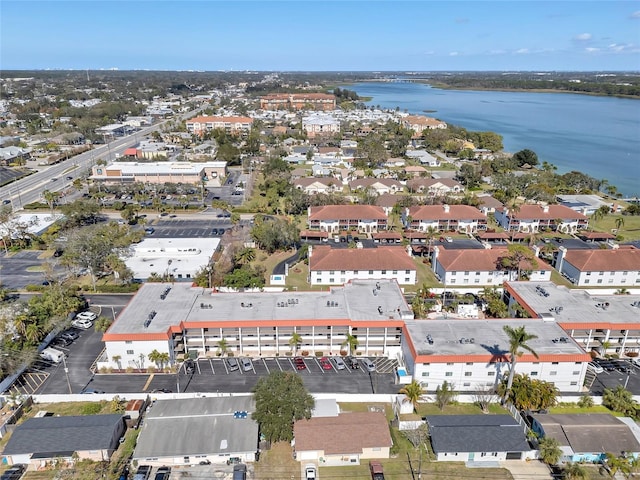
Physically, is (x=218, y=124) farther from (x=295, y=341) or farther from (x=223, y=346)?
(x=295, y=341)

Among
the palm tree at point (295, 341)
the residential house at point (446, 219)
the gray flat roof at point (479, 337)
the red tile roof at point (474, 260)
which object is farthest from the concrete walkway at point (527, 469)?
the residential house at point (446, 219)

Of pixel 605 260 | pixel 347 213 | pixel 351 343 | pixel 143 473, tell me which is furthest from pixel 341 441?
pixel 347 213

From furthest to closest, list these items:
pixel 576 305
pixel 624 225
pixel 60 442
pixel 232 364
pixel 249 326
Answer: pixel 624 225
pixel 576 305
pixel 249 326
pixel 232 364
pixel 60 442

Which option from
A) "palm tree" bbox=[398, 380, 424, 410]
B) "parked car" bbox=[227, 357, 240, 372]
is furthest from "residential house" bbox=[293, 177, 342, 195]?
"palm tree" bbox=[398, 380, 424, 410]

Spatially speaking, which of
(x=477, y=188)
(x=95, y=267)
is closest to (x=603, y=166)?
(x=477, y=188)

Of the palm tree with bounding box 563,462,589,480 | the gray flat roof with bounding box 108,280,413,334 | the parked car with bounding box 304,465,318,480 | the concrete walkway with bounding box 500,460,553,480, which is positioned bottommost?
the concrete walkway with bounding box 500,460,553,480

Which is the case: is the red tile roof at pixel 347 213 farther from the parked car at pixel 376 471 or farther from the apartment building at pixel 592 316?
the parked car at pixel 376 471

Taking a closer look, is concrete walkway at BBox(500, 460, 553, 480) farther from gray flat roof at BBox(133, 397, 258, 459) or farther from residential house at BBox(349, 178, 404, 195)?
residential house at BBox(349, 178, 404, 195)
